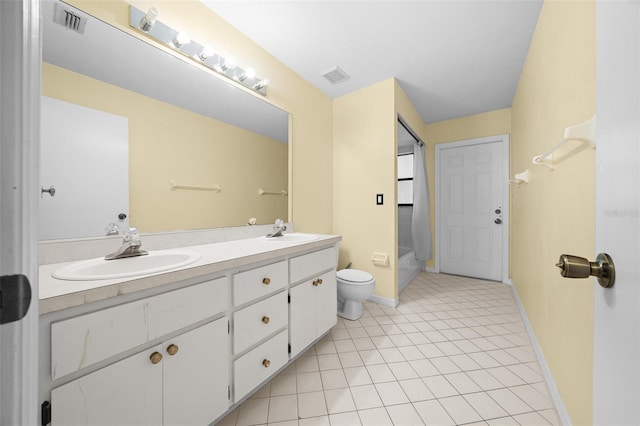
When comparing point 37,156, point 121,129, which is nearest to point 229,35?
point 121,129

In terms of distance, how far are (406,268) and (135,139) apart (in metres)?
3.00

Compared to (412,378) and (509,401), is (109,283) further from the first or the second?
(509,401)

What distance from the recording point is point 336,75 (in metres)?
2.29

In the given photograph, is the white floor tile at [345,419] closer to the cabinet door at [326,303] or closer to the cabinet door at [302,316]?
the cabinet door at [302,316]

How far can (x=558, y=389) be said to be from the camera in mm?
1186

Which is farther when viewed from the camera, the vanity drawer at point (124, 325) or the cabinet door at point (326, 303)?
the cabinet door at point (326, 303)

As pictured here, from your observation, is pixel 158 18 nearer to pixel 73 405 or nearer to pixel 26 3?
pixel 26 3

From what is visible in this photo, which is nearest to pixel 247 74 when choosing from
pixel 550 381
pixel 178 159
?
pixel 178 159

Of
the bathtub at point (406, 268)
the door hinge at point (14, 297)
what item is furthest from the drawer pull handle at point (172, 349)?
the bathtub at point (406, 268)

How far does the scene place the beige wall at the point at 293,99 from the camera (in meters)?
1.35

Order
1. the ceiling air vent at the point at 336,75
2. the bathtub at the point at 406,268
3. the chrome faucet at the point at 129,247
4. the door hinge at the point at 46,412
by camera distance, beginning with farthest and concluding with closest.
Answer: the bathtub at the point at 406,268 < the ceiling air vent at the point at 336,75 < the chrome faucet at the point at 129,247 < the door hinge at the point at 46,412

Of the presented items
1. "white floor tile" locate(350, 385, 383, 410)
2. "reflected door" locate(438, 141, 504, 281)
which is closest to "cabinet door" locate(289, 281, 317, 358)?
"white floor tile" locate(350, 385, 383, 410)

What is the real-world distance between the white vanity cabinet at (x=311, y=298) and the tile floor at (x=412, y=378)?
0.65ft

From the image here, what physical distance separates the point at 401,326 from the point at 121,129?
90.2 inches
